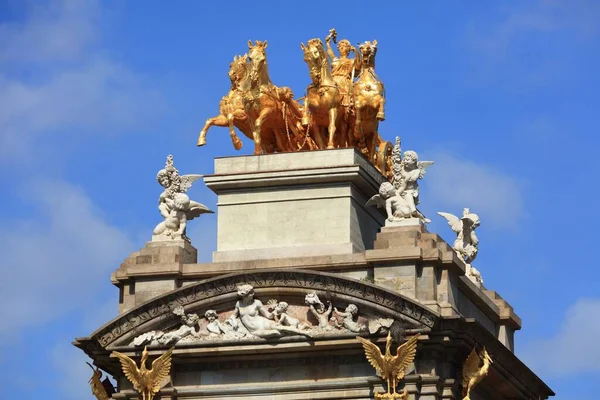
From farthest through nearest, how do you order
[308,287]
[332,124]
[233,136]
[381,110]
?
[233,136] < [381,110] < [332,124] < [308,287]

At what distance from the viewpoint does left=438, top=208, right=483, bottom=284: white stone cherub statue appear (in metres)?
62.0

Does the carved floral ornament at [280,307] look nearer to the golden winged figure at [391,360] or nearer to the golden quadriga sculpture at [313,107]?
the golden winged figure at [391,360]

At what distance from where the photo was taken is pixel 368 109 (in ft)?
201

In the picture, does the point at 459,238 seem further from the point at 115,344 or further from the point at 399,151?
the point at 115,344

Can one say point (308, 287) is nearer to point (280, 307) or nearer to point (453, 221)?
point (280, 307)

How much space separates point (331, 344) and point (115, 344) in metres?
5.60

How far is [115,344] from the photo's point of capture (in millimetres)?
57406

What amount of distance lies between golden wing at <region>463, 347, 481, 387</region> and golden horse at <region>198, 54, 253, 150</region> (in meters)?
9.60

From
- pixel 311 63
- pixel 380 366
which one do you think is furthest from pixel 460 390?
pixel 311 63

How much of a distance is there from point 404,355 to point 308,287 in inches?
122

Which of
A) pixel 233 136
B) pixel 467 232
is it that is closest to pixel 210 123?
pixel 233 136

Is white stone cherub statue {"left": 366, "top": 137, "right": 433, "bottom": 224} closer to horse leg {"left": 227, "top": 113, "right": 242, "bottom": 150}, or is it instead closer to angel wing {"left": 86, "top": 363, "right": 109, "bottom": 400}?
horse leg {"left": 227, "top": 113, "right": 242, "bottom": 150}

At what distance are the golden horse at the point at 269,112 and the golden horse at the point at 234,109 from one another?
43 centimetres

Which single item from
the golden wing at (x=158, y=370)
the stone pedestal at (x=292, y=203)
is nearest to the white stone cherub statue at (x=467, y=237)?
the stone pedestal at (x=292, y=203)
